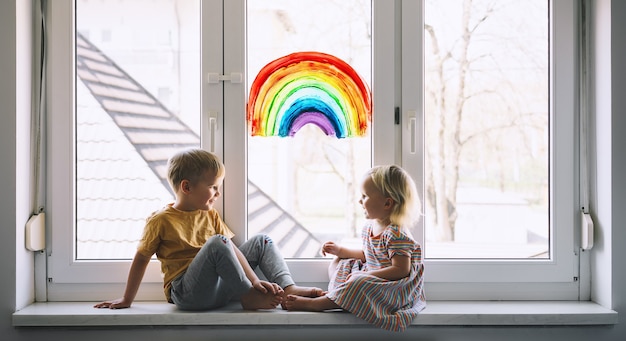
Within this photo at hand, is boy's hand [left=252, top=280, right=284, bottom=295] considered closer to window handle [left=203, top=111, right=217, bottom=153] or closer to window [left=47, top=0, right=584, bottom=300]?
window [left=47, top=0, right=584, bottom=300]

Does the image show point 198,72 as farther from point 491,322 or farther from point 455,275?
point 491,322

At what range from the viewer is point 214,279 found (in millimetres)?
1848

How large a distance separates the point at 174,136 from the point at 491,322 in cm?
113

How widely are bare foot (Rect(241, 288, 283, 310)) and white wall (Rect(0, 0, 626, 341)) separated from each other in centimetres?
7

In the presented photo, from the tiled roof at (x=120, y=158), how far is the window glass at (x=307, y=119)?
56mm

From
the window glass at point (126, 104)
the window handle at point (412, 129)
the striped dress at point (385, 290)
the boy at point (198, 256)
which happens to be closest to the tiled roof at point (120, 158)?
the window glass at point (126, 104)

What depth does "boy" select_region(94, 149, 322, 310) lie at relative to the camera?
1845 mm

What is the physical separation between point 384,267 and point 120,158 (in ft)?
2.97

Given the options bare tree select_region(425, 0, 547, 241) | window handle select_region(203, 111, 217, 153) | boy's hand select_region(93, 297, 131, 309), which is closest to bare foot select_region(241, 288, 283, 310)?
boy's hand select_region(93, 297, 131, 309)

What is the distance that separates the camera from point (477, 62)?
6.76ft

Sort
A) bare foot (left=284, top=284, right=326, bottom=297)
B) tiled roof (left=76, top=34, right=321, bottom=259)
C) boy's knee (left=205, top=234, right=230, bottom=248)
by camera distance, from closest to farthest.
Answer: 1. boy's knee (left=205, top=234, right=230, bottom=248)
2. bare foot (left=284, top=284, right=326, bottom=297)
3. tiled roof (left=76, top=34, right=321, bottom=259)

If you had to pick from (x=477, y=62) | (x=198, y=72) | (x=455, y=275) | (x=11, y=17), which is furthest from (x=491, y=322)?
(x=11, y=17)

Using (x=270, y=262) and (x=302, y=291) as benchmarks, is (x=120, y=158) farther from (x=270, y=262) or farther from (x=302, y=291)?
(x=302, y=291)

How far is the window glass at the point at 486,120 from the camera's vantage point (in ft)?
6.75
